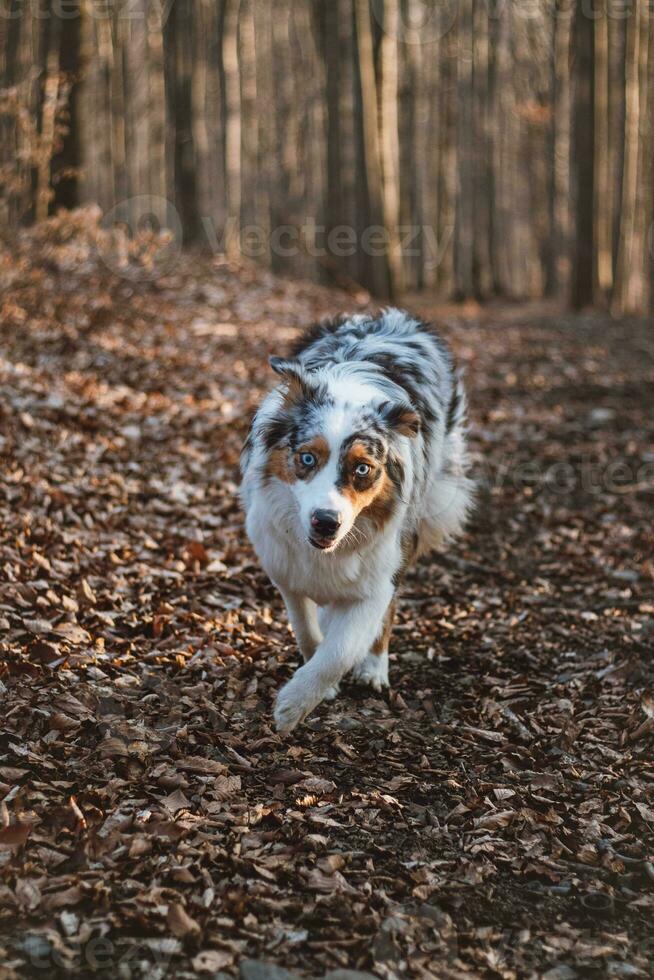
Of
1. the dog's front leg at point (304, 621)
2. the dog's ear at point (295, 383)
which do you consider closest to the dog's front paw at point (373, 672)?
the dog's front leg at point (304, 621)

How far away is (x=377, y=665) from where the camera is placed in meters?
6.06

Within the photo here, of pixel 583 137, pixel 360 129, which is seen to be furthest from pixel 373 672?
pixel 583 137

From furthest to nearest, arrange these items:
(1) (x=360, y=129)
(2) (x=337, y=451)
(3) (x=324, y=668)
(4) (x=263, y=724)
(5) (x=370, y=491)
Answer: (1) (x=360, y=129), (4) (x=263, y=724), (3) (x=324, y=668), (5) (x=370, y=491), (2) (x=337, y=451)

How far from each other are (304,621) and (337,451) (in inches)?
52.1

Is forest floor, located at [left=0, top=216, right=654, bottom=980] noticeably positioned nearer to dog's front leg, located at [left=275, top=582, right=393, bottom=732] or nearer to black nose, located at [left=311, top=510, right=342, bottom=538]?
dog's front leg, located at [left=275, top=582, right=393, bottom=732]

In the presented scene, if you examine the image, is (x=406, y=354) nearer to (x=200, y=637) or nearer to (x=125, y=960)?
(x=200, y=637)

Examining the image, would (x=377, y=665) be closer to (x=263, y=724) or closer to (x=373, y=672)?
(x=373, y=672)

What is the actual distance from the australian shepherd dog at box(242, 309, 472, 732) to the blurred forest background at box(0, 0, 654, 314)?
6127mm

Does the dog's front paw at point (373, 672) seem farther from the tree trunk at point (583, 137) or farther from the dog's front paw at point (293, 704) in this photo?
the tree trunk at point (583, 137)

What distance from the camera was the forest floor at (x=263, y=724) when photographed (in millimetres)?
3863

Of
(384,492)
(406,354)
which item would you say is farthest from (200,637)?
(406,354)

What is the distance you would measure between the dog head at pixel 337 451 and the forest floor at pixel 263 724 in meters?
1.33

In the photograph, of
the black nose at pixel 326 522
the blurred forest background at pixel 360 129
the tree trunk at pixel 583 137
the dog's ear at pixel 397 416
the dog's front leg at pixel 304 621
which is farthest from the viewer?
the tree trunk at pixel 583 137

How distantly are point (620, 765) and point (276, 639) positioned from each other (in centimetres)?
235
